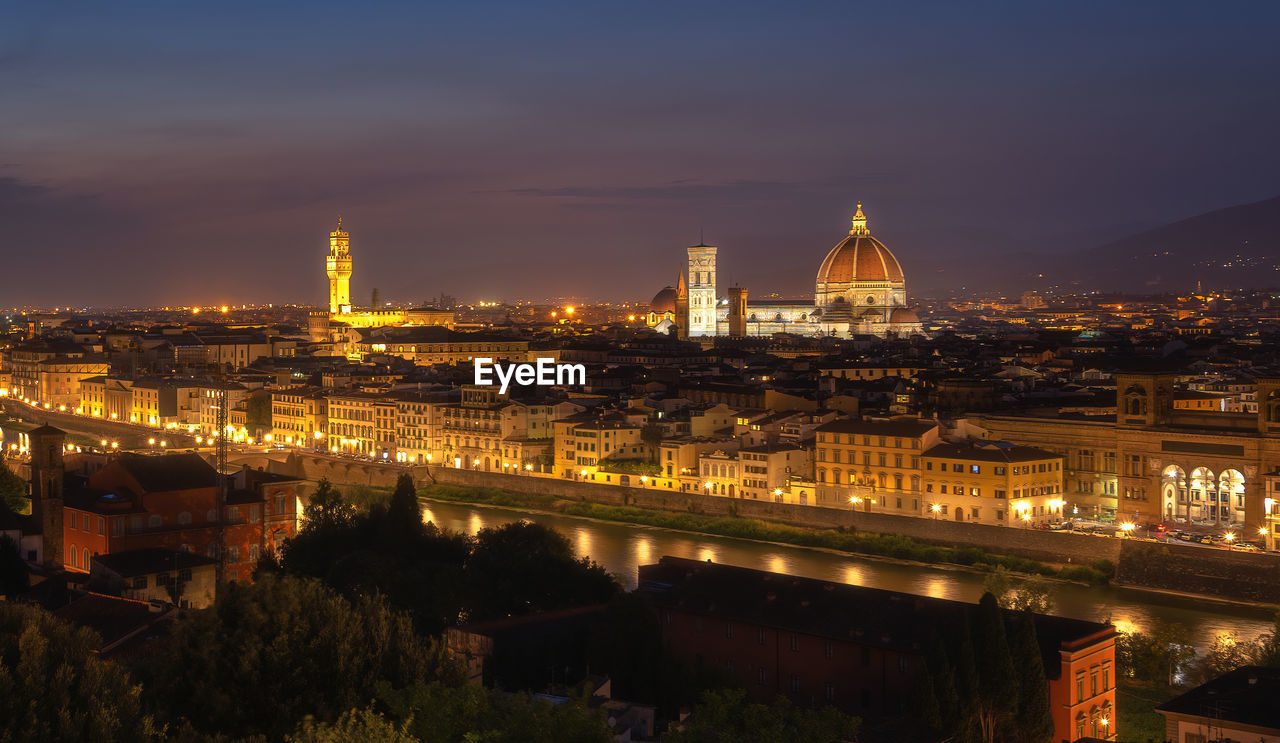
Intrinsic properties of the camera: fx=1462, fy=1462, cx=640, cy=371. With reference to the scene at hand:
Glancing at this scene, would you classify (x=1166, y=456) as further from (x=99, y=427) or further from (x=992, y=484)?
(x=99, y=427)

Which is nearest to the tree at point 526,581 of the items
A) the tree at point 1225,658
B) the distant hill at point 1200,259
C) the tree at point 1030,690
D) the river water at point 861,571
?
the river water at point 861,571

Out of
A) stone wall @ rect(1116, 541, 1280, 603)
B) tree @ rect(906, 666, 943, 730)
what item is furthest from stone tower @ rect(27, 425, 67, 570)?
stone wall @ rect(1116, 541, 1280, 603)

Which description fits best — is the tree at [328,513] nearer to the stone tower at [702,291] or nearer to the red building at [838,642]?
the red building at [838,642]

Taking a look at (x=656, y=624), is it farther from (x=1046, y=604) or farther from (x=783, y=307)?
(x=783, y=307)

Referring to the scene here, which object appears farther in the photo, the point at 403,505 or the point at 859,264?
the point at 859,264

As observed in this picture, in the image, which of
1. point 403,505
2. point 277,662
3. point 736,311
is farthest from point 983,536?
point 736,311
